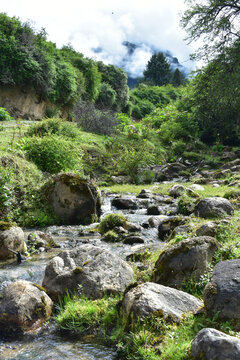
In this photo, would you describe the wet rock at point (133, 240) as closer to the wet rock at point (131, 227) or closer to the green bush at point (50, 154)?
the wet rock at point (131, 227)

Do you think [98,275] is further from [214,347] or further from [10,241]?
[10,241]

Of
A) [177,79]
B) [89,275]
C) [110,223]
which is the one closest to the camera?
[89,275]

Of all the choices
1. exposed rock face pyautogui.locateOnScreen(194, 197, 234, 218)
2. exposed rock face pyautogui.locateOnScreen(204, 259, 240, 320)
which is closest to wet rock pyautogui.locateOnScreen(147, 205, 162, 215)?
exposed rock face pyautogui.locateOnScreen(194, 197, 234, 218)

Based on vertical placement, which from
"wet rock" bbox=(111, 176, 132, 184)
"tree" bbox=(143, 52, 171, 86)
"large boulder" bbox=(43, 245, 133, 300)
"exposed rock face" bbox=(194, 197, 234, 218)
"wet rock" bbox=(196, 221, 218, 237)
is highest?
"tree" bbox=(143, 52, 171, 86)

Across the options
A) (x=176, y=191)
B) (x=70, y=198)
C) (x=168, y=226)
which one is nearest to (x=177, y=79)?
(x=176, y=191)

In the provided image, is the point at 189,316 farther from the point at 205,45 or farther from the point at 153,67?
the point at 153,67

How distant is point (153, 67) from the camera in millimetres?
62375

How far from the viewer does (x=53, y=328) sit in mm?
3533

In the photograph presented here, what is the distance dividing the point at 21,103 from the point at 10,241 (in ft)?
63.0

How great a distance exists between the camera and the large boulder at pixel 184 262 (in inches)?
155

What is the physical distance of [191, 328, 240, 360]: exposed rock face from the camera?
2232mm

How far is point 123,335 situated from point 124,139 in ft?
56.6

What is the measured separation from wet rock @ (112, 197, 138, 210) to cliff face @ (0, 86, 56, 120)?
15039 millimetres

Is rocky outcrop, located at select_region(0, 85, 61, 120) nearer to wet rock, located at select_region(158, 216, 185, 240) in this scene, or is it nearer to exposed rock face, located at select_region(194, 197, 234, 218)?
wet rock, located at select_region(158, 216, 185, 240)
